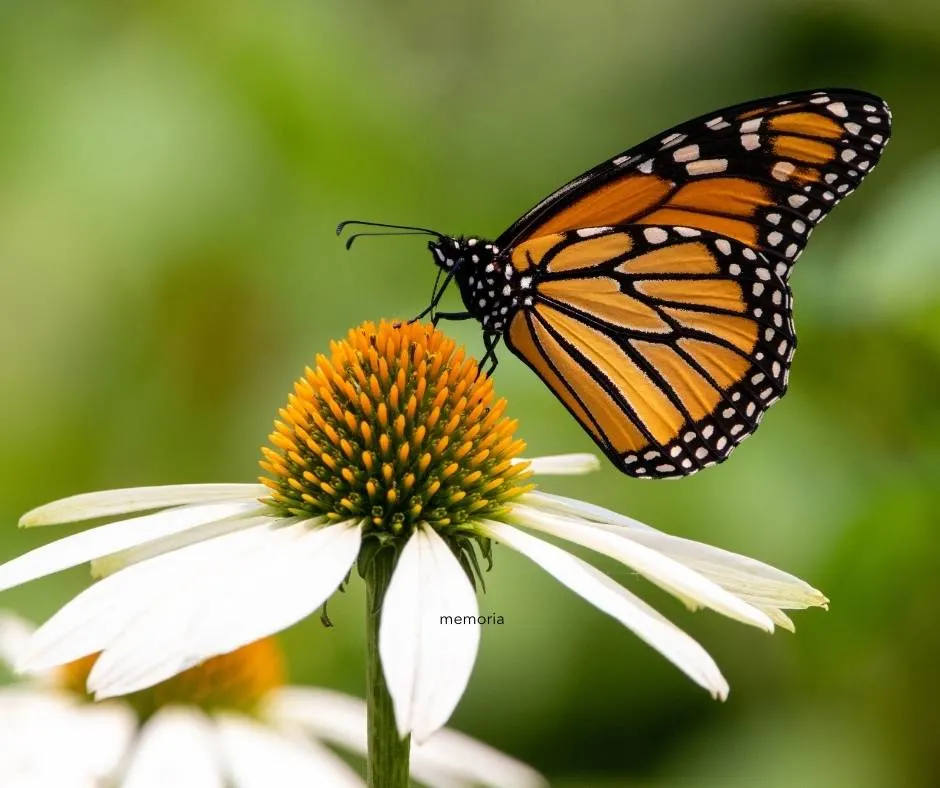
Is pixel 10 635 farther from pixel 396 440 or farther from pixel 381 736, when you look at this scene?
pixel 381 736

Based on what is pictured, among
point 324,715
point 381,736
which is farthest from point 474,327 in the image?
point 381,736

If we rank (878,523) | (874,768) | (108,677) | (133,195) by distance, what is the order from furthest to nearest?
(133,195), (874,768), (878,523), (108,677)

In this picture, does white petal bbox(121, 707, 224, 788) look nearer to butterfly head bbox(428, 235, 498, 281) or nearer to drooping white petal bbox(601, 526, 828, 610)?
drooping white petal bbox(601, 526, 828, 610)

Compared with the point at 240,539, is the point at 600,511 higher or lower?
higher

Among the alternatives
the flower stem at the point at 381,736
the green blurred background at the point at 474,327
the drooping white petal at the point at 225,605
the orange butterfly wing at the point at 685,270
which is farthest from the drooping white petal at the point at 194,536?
the green blurred background at the point at 474,327

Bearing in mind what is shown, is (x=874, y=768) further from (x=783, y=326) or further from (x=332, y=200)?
(x=332, y=200)

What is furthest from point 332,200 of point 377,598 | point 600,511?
point 377,598
